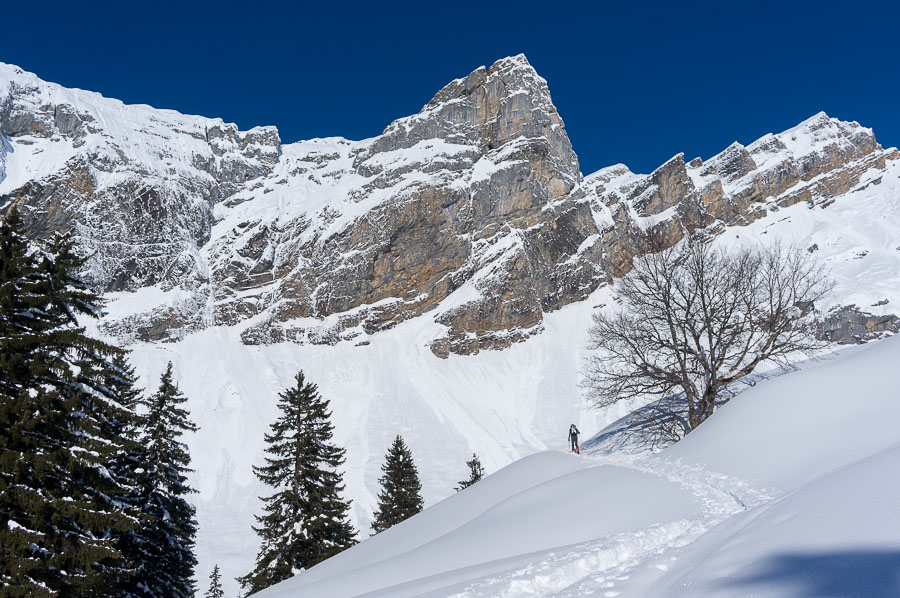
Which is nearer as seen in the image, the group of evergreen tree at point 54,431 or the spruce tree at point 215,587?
the group of evergreen tree at point 54,431

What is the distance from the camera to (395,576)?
7.59 metres

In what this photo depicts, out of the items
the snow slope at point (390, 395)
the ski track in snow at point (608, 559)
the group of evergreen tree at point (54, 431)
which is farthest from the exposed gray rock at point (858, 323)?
the group of evergreen tree at point (54, 431)

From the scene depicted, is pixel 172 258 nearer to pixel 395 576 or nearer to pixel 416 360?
pixel 416 360

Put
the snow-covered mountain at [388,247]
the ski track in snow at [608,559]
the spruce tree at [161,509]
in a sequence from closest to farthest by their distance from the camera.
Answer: the ski track in snow at [608,559]
the spruce tree at [161,509]
the snow-covered mountain at [388,247]

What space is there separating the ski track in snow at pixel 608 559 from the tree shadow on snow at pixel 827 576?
152 centimetres

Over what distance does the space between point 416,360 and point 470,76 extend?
8945 cm

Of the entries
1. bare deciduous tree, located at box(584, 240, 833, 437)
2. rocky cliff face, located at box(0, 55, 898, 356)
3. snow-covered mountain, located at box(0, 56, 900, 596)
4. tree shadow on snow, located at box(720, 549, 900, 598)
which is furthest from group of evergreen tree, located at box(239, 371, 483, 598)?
rocky cliff face, located at box(0, 55, 898, 356)

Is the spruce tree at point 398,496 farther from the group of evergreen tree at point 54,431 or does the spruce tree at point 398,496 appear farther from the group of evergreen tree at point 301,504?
the group of evergreen tree at point 54,431

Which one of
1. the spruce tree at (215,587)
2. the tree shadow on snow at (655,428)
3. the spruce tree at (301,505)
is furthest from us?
the spruce tree at (215,587)

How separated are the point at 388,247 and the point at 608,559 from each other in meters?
127

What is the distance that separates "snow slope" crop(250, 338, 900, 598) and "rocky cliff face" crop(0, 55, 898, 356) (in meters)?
106

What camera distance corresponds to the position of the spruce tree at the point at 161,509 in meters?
15.1

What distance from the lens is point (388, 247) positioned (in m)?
131

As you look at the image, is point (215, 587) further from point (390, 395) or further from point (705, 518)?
point (390, 395)
